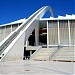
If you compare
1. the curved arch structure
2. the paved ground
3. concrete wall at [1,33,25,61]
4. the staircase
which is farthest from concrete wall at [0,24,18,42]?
the paved ground

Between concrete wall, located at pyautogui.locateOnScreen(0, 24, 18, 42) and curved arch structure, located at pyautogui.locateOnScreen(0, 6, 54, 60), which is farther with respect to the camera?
concrete wall, located at pyautogui.locateOnScreen(0, 24, 18, 42)

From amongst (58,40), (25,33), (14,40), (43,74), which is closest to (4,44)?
(14,40)

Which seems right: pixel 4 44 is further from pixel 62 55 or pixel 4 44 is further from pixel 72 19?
pixel 72 19

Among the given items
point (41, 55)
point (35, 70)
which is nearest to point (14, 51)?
point (41, 55)

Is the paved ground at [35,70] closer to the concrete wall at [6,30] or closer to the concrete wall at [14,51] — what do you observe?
the concrete wall at [14,51]

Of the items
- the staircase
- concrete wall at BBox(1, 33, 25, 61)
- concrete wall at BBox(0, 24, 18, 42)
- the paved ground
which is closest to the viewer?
the paved ground

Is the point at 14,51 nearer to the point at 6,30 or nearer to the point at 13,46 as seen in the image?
the point at 13,46

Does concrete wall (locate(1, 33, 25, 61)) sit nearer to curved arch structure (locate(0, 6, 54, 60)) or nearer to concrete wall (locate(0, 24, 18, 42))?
curved arch structure (locate(0, 6, 54, 60))

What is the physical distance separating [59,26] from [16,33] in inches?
609

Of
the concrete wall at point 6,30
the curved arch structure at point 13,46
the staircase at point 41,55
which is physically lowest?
the staircase at point 41,55

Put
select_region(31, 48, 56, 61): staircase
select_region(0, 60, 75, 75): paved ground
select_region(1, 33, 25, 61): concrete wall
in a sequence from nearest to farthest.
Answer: select_region(0, 60, 75, 75): paved ground, select_region(1, 33, 25, 61): concrete wall, select_region(31, 48, 56, 61): staircase

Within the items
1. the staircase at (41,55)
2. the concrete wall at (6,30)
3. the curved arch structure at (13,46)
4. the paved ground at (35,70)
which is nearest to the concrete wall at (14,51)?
the curved arch structure at (13,46)

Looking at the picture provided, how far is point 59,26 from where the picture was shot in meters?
44.3

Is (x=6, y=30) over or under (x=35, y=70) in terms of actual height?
over
